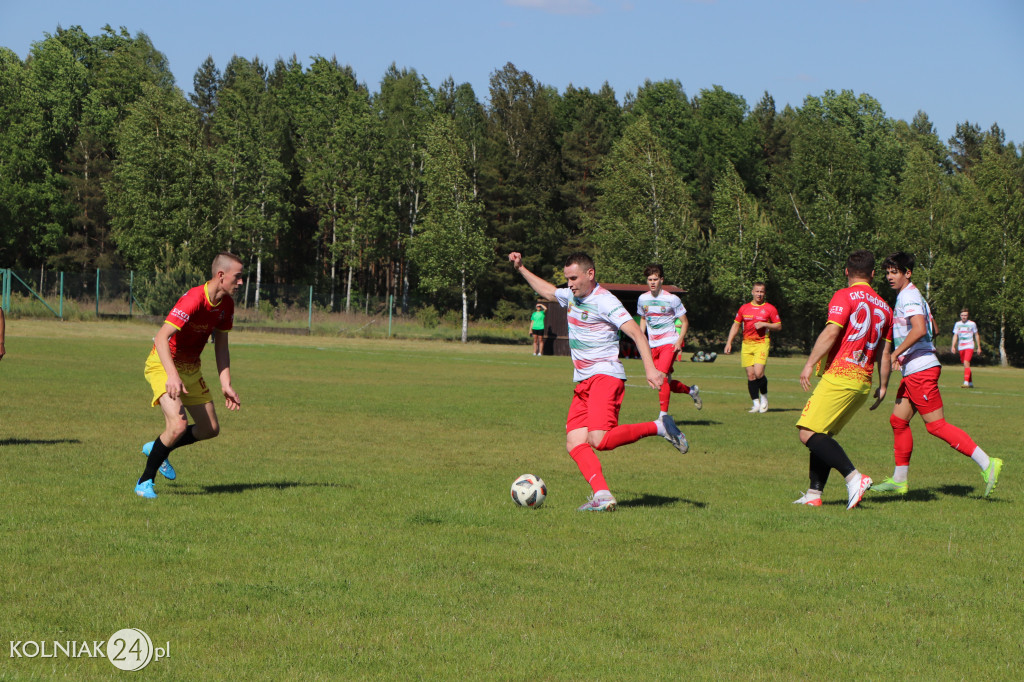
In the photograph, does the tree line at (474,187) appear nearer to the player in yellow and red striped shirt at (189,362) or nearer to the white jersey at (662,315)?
the white jersey at (662,315)

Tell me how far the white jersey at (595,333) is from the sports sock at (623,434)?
45 centimetres

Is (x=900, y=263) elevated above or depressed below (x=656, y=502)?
above

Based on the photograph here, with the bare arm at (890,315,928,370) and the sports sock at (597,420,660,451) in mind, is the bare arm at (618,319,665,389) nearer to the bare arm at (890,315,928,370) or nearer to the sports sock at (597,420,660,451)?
the sports sock at (597,420,660,451)

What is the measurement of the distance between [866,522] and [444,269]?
172 ft

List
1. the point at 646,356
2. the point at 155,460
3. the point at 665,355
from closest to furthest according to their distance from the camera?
the point at 646,356
the point at 155,460
the point at 665,355

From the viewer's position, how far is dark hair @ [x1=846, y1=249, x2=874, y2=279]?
8.77 m

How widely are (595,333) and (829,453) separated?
89.7 inches

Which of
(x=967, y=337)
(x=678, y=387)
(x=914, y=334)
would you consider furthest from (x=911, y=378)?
(x=967, y=337)

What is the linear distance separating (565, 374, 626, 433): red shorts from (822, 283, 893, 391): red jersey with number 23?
75.5 inches

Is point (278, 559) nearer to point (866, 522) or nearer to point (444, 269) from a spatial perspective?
point (866, 522)

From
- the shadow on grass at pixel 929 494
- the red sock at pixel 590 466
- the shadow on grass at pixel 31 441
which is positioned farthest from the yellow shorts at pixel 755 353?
the shadow on grass at pixel 31 441

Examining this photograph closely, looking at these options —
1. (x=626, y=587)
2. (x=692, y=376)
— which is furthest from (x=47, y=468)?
(x=692, y=376)

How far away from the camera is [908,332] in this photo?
9.92 m

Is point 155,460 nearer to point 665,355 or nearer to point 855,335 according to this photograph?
point 855,335
